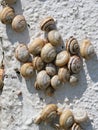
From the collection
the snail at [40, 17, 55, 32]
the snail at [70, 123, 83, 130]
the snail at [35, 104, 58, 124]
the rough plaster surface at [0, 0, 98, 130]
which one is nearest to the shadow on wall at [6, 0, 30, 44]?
the rough plaster surface at [0, 0, 98, 130]

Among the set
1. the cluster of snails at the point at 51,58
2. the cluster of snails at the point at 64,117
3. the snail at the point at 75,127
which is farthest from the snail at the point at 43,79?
the snail at the point at 75,127

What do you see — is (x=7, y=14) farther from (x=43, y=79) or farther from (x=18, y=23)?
(x=43, y=79)

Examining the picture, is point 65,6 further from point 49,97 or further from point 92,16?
point 49,97

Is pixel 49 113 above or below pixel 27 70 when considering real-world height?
below

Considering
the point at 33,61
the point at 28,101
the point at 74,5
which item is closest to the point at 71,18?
the point at 74,5

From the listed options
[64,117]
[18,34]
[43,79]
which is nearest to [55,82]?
[43,79]

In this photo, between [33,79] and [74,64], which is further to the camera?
[33,79]
